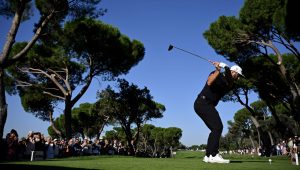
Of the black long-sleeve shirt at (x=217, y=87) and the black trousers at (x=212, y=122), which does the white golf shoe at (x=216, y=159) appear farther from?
the black long-sleeve shirt at (x=217, y=87)

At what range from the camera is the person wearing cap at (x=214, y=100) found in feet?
21.7

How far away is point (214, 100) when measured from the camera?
268 inches

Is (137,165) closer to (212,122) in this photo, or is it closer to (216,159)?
(216,159)

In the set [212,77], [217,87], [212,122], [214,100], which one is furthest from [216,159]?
[212,77]

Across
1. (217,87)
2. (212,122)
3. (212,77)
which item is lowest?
(212,122)

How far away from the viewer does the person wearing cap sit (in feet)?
21.7

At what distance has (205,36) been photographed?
26.5 m

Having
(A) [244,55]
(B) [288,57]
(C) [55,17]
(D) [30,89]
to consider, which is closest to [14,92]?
(D) [30,89]

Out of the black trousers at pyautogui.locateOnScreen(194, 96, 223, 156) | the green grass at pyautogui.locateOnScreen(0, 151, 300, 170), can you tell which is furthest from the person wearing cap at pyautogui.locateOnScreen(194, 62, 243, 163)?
the green grass at pyautogui.locateOnScreen(0, 151, 300, 170)

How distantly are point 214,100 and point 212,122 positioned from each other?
45 cm

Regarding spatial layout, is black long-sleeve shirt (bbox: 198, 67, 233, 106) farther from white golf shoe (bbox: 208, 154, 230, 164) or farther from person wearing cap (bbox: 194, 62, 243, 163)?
white golf shoe (bbox: 208, 154, 230, 164)

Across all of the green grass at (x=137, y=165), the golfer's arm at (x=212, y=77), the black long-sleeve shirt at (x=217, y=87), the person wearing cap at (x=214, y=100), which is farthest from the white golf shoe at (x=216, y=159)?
the golfer's arm at (x=212, y=77)

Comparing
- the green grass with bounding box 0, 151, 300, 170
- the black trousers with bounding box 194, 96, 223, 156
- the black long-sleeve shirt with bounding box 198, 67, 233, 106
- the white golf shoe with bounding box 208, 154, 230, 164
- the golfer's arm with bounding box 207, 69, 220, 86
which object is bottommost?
the green grass with bounding box 0, 151, 300, 170

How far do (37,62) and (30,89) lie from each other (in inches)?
177
